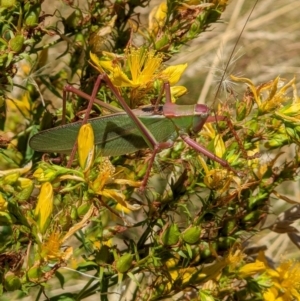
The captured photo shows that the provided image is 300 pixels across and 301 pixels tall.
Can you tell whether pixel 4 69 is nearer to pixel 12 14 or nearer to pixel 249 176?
pixel 12 14

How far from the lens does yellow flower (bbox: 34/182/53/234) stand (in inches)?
52.2

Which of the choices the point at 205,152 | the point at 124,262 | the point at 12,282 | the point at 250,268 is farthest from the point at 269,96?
the point at 12,282

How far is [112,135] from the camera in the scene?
5.21ft

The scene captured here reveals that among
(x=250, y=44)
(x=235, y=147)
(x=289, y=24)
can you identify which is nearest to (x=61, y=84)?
(x=235, y=147)

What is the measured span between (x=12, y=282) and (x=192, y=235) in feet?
1.44

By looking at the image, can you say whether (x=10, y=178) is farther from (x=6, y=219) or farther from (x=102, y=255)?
(x=102, y=255)

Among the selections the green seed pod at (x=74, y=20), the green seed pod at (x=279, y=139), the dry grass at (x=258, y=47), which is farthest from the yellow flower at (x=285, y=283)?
the dry grass at (x=258, y=47)

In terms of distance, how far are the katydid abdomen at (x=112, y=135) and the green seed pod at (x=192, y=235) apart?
27 centimetres

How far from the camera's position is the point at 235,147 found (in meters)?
1.59

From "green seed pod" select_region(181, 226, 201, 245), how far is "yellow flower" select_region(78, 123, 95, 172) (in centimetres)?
29

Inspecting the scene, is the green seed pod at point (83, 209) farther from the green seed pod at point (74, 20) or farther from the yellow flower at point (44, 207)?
the green seed pod at point (74, 20)

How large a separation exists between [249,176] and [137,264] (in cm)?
41

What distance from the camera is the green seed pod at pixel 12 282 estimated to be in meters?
1.31

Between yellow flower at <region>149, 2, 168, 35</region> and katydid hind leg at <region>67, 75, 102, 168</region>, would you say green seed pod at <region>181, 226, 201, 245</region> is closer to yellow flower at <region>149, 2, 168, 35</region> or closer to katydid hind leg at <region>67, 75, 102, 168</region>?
katydid hind leg at <region>67, 75, 102, 168</region>
